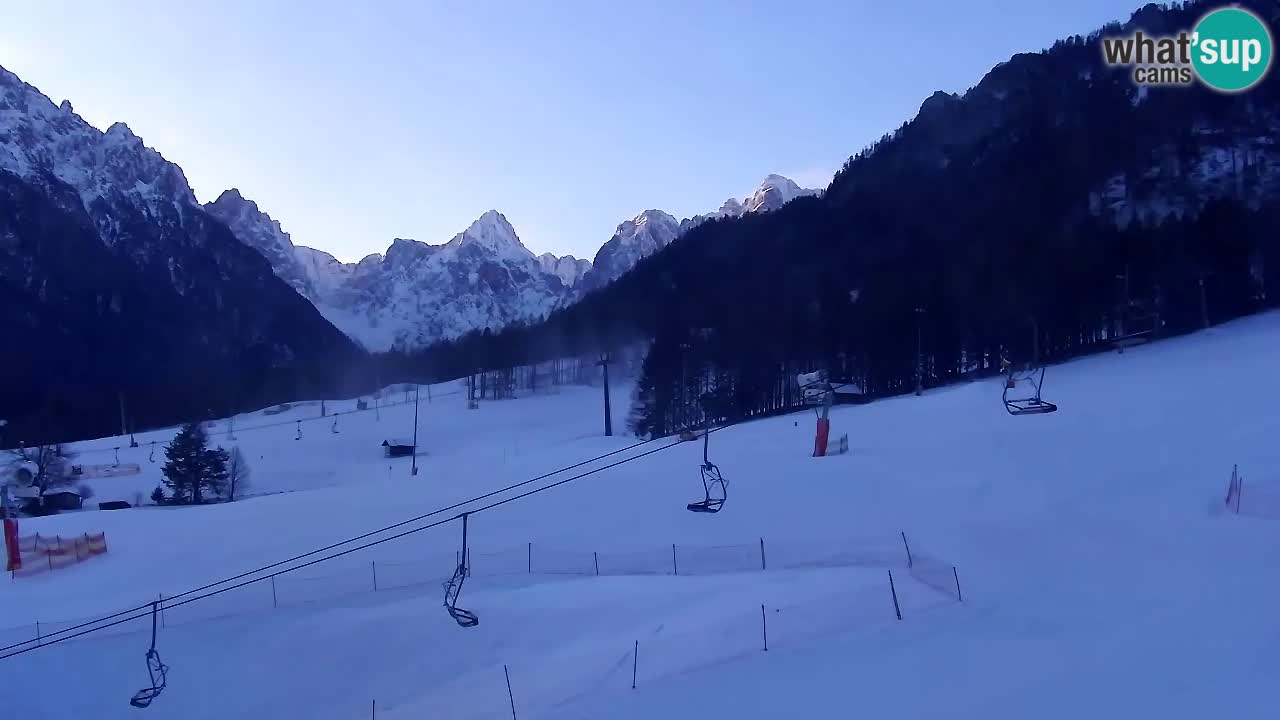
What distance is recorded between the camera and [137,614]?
18578 mm

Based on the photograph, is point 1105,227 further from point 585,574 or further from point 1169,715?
point 1169,715

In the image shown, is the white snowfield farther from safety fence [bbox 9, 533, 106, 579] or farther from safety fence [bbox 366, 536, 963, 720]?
safety fence [bbox 9, 533, 106, 579]

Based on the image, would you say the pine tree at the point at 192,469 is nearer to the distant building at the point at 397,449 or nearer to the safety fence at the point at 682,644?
the distant building at the point at 397,449

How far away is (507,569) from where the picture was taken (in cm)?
1977

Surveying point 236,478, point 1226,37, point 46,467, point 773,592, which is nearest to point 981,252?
point 1226,37

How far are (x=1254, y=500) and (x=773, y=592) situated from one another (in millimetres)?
9165

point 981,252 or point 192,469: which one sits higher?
point 981,252

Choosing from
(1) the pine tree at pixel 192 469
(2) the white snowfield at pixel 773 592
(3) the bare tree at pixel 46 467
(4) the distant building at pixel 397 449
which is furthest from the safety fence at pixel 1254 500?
(4) the distant building at pixel 397 449

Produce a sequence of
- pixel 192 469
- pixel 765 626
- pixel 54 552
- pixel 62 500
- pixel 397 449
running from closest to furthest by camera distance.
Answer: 1. pixel 765 626
2. pixel 54 552
3. pixel 62 500
4. pixel 192 469
5. pixel 397 449

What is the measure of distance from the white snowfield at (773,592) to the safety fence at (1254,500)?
0.90 ft

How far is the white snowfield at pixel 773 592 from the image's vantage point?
1153 centimetres

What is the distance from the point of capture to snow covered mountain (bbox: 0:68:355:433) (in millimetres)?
103013

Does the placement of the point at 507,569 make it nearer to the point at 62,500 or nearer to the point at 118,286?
the point at 62,500

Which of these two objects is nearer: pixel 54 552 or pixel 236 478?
pixel 54 552
